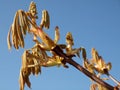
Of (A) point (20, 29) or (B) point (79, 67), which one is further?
(A) point (20, 29)

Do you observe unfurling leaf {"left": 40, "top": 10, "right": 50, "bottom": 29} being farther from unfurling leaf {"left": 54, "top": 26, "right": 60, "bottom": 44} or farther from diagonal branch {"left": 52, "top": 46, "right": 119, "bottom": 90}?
diagonal branch {"left": 52, "top": 46, "right": 119, "bottom": 90}

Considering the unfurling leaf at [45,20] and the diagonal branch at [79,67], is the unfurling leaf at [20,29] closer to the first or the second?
the unfurling leaf at [45,20]

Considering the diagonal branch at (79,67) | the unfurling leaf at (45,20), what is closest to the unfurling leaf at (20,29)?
the unfurling leaf at (45,20)

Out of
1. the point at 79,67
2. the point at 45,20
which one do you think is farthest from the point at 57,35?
the point at 79,67

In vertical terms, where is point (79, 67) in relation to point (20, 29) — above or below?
below

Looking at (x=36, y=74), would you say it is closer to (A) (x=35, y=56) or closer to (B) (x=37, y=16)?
(A) (x=35, y=56)

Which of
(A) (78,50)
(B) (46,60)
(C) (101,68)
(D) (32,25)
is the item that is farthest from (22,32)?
(C) (101,68)

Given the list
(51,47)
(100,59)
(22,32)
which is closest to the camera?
(51,47)

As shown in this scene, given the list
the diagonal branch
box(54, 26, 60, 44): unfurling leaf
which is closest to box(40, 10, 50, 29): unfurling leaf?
box(54, 26, 60, 44): unfurling leaf

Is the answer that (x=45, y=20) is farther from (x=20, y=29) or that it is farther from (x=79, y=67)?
(x=79, y=67)

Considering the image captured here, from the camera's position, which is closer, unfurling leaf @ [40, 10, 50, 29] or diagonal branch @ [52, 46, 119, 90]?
diagonal branch @ [52, 46, 119, 90]

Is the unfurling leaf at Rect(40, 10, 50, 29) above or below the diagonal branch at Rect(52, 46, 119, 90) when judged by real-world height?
above
